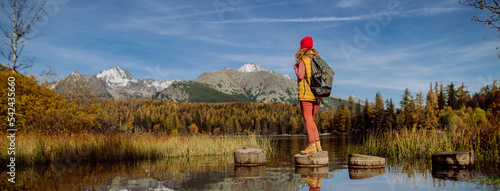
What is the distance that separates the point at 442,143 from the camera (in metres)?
12.5

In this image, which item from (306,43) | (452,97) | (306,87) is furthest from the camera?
(452,97)

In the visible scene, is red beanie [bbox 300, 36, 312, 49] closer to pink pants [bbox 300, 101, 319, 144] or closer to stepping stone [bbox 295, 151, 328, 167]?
pink pants [bbox 300, 101, 319, 144]

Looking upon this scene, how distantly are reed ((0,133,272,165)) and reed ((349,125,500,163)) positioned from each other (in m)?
7.10

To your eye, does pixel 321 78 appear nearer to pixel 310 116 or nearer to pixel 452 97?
pixel 310 116

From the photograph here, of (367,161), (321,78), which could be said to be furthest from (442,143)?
(321,78)

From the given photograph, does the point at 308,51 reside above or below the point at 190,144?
above

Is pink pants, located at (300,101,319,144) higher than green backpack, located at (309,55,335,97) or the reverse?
the reverse

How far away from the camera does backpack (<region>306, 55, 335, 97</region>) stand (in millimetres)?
8922

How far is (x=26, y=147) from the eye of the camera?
12523mm

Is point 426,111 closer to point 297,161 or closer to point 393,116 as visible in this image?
point 393,116

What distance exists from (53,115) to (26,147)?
10221 mm

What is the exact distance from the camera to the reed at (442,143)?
1094cm

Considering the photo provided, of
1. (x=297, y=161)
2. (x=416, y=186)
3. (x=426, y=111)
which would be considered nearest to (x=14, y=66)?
(x=297, y=161)

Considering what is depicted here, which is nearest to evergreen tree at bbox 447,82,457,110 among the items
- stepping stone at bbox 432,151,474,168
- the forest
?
the forest
